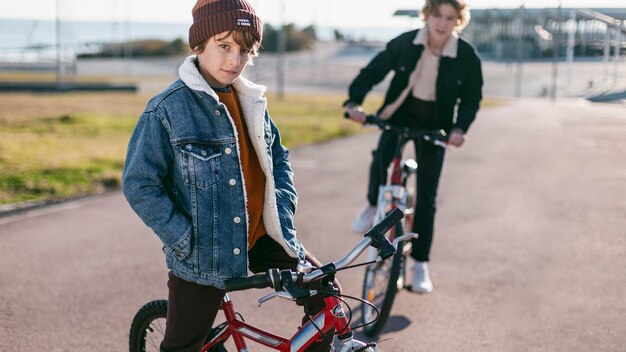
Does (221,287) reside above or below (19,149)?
above

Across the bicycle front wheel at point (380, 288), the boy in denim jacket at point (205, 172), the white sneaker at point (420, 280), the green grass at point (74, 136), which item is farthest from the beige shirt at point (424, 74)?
the green grass at point (74, 136)

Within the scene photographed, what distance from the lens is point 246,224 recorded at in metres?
2.74

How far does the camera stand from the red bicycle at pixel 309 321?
226 cm

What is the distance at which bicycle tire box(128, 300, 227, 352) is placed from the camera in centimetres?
323

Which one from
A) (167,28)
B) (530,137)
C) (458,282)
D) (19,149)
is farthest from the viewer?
(167,28)

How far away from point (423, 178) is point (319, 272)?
2846 millimetres

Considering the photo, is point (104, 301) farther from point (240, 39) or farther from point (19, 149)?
point (19, 149)

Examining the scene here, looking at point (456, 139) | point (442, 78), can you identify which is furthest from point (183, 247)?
point (442, 78)

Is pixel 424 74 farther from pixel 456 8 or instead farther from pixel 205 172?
pixel 205 172

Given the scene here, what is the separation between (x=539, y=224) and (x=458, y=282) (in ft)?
7.00

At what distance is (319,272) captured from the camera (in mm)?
2332

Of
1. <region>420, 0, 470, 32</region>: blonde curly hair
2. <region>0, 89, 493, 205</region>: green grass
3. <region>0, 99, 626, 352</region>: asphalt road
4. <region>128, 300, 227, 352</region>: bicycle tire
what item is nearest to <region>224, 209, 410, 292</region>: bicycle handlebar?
<region>128, 300, 227, 352</region>: bicycle tire

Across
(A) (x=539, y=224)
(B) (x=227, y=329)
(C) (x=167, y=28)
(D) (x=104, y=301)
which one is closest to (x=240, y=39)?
(B) (x=227, y=329)

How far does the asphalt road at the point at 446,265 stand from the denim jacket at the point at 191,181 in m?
1.90
